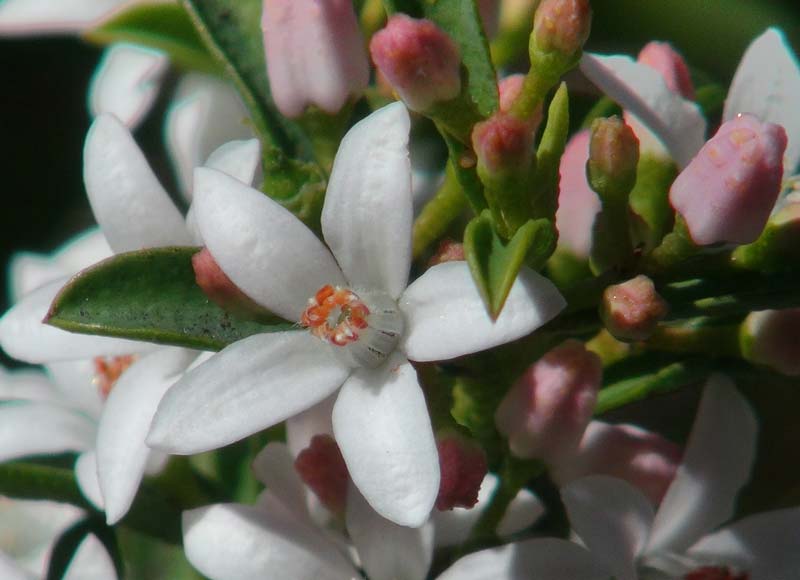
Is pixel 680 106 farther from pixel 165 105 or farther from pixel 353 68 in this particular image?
pixel 165 105

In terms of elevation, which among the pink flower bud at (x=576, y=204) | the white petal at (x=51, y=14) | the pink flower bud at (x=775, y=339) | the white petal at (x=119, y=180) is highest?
the white petal at (x=119, y=180)

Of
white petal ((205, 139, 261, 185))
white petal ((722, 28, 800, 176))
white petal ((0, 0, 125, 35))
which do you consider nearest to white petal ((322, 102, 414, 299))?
white petal ((205, 139, 261, 185))

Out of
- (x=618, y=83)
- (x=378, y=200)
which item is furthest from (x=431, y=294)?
(x=618, y=83)

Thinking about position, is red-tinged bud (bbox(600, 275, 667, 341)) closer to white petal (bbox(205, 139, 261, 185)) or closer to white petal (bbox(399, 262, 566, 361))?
white petal (bbox(399, 262, 566, 361))

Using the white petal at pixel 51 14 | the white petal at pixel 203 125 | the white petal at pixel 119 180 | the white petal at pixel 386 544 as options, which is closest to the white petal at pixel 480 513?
the white petal at pixel 386 544

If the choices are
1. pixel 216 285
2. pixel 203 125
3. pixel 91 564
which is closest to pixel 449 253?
pixel 216 285

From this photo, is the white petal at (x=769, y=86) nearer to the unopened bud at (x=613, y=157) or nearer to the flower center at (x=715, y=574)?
the unopened bud at (x=613, y=157)

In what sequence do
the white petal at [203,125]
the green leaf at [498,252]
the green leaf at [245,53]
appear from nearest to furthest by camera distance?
1. the green leaf at [498,252]
2. the green leaf at [245,53]
3. the white petal at [203,125]
